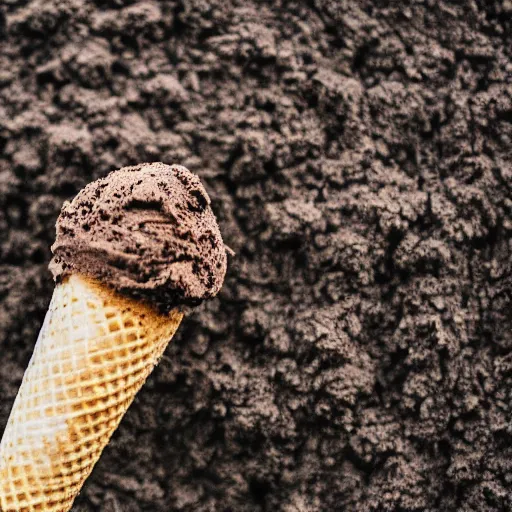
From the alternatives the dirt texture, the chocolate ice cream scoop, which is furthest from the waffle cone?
the dirt texture

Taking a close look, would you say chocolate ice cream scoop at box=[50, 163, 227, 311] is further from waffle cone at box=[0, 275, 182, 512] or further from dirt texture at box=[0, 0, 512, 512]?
dirt texture at box=[0, 0, 512, 512]

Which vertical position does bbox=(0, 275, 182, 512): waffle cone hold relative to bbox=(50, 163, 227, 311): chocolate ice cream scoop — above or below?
below

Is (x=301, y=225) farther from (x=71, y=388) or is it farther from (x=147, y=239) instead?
(x=71, y=388)

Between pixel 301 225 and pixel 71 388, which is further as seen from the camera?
pixel 301 225

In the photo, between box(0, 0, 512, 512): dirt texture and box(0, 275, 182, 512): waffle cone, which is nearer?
box(0, 275, 182, 512): waffle cone

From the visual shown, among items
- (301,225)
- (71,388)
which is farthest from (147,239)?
(301,225)
